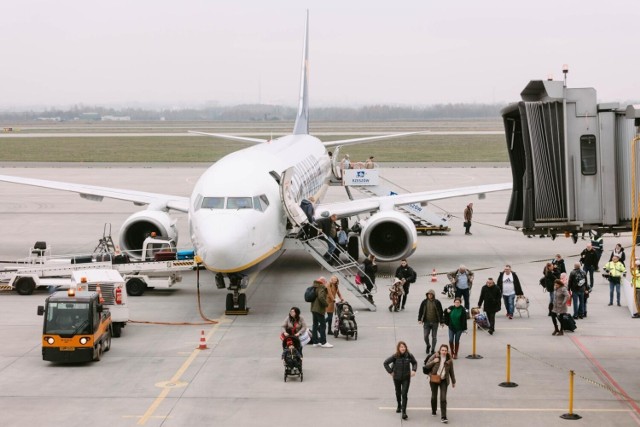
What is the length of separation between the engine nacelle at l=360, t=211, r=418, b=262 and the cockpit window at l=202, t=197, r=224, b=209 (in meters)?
8.55

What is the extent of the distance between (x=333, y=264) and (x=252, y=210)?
3.89m

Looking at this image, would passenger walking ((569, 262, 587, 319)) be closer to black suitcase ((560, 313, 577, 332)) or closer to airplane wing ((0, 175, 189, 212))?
black suitcase ((560, 313, 577, 332))

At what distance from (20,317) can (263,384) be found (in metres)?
9.90

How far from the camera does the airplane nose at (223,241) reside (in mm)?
27094

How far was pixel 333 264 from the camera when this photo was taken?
31.5 metres

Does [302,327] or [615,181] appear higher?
[615,181]

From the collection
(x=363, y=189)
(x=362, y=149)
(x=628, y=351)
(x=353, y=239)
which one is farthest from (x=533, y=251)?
(x=362, y=149)

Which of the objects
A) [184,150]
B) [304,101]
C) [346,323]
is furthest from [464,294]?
[184,150]

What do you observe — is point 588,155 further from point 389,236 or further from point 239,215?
point 389,236

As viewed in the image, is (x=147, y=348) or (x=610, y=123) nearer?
(x=610, y=123)

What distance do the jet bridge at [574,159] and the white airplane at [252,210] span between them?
29.9ft

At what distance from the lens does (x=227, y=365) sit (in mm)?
23250

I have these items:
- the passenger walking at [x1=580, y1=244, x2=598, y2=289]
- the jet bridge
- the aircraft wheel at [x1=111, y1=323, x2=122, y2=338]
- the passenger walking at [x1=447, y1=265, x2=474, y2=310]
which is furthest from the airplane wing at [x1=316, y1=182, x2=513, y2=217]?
the jet bridge

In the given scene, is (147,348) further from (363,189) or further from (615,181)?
(363,189)
